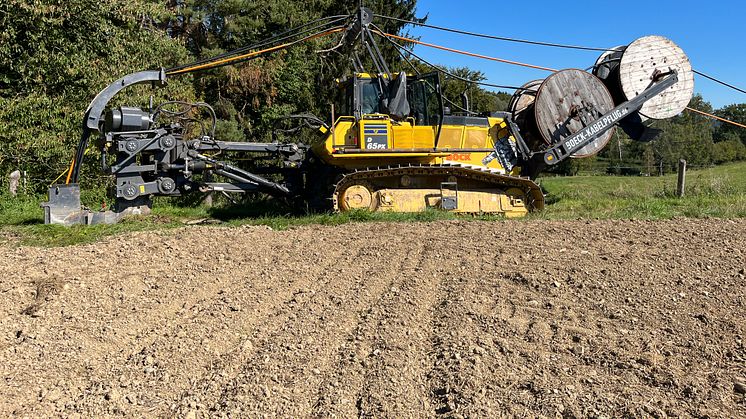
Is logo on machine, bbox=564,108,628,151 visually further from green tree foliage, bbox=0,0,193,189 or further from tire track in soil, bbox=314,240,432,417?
green tree foliage, bbox=0,0,193,189

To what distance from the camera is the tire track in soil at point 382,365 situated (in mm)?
3250

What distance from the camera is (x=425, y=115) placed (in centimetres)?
1092

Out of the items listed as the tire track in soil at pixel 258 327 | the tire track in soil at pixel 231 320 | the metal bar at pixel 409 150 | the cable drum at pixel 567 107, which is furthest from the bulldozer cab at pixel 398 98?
the tire track in soil at pixel 231 320

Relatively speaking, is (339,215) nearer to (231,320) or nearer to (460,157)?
(460,157)

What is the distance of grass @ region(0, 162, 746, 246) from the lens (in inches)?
363

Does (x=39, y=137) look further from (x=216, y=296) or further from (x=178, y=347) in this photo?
(x=178, y=347)

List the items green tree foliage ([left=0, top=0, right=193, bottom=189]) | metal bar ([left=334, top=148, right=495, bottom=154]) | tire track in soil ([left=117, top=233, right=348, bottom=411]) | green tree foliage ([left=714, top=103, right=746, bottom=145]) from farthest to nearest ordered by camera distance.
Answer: green tree foliage ([left=714, top=103, right=746, bottom=145]) → green tree foliage ([left=0, top=0, right=193, bottom=189]) → metal bar ([left=334, top=148, right=495, bottom=154]) → tire track in soil ([left=117, top=233, right=348, bottom=411])

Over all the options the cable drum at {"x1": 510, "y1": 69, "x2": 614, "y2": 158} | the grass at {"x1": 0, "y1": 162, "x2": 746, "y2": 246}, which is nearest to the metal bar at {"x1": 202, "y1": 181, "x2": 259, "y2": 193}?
the grass at {"x1": 0, "y1": 162, "x2": 746, "y2": 246}

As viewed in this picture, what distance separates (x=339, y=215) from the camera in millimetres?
10102

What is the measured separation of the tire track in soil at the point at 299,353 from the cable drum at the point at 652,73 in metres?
8.43

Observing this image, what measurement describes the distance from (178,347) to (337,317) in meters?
1.25

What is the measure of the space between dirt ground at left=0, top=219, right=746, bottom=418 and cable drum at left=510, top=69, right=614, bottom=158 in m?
4.62

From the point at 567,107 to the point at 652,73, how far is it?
2.03 m

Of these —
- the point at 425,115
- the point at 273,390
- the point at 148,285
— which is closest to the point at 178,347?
the point at 273,390
